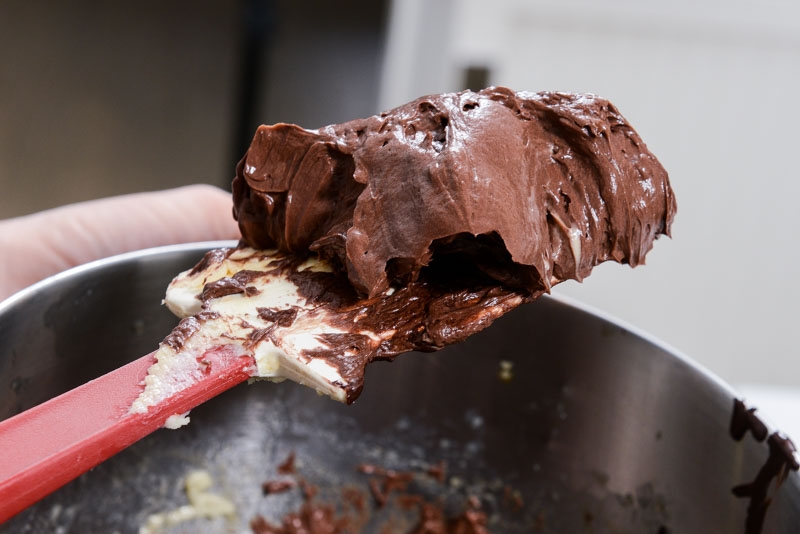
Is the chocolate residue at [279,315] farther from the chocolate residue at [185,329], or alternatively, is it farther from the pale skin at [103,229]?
the pale skin at [103,229]

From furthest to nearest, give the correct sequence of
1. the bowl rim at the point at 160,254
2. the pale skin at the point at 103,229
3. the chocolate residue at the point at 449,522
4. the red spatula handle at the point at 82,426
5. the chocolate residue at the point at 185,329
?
the chocolate residue at the point at 449,522, the pale skin at the point at 103,229, the bowl rim at the point at 160,254, the chocolate residue at the point at 185,329, the red spatula handle at the point at 82,426

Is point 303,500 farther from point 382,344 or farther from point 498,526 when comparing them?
point 382,344

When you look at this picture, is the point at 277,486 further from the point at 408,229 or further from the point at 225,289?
the point at 408,229

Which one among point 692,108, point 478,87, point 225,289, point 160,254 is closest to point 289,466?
point 160,254

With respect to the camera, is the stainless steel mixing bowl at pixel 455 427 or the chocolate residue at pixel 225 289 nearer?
the chocolate residue at pixel 225 289

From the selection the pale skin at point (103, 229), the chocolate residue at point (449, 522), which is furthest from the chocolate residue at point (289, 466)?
the pale skin at point (103, 229)
